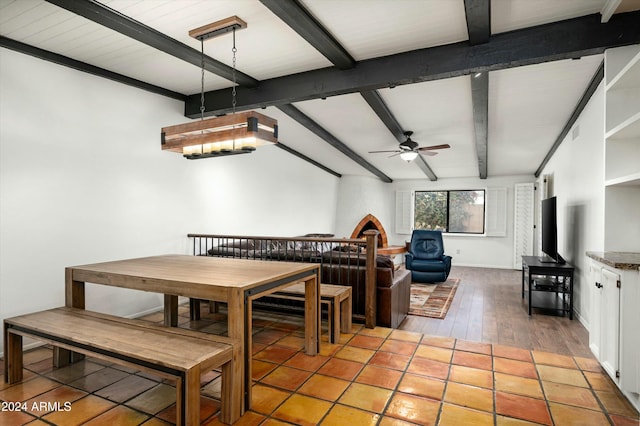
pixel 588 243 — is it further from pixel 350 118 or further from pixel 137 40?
pixel 137 40

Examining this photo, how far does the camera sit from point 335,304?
326cm

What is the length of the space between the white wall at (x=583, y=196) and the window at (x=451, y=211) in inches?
157

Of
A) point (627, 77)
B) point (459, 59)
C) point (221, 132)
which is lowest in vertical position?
point (221, 132)

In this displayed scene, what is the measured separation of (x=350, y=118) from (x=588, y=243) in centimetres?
355

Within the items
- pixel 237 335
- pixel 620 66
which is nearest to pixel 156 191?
pixel 237 335

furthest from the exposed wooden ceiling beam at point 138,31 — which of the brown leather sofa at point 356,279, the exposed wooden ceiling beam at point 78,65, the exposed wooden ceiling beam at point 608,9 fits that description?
the exposed wooden ceiling beam at point 608,9

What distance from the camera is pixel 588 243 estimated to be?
150 inches

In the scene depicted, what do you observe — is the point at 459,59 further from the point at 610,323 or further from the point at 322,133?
the point at 322,133

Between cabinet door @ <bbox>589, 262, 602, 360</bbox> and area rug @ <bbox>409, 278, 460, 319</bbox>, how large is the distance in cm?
174

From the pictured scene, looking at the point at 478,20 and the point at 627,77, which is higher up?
the point at 478,20

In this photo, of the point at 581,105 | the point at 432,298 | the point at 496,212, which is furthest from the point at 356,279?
the point at 496,212

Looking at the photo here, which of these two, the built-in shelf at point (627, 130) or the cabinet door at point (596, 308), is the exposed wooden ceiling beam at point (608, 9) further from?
the cabinet door at point (596, 308)

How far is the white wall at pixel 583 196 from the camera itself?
Result: 3.52 metres

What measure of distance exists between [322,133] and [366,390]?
15.1 ft
